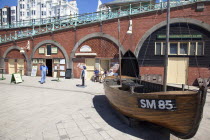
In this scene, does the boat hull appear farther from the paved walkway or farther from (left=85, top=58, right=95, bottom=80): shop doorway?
(left=85, top=58, right=95, bottom=80): shop doorway

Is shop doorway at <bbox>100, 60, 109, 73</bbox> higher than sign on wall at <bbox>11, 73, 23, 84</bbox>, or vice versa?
shop doorway at <bbox>100, 60, 109, 73</bbox>

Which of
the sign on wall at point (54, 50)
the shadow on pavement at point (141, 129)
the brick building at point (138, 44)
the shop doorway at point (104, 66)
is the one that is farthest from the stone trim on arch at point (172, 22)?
the shadow on pavement at point (141, 129)

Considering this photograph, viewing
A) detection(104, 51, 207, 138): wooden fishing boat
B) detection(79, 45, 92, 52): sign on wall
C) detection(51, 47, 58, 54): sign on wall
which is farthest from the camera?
detection(51, 47, 58, 54): sign on wall

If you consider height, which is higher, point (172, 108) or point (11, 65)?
point (11, 65)

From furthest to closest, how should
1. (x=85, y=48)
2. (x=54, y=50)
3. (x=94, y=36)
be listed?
(x=54, y=50) < (x=85, y=48) < (x=94, y=36)

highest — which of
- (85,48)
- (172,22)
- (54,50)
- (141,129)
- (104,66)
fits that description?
(172,22)

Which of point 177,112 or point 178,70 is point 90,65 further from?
point 177,112

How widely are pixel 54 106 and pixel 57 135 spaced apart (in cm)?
314

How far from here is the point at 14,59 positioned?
20234 mm

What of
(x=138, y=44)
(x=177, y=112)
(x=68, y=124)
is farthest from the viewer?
(x=138, y=44)

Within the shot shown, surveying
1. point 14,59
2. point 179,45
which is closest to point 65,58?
point 14,59

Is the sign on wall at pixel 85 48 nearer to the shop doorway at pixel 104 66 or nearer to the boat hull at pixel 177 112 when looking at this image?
the shop doorway at pixel 104 66

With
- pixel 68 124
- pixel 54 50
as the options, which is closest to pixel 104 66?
pixel 54 50

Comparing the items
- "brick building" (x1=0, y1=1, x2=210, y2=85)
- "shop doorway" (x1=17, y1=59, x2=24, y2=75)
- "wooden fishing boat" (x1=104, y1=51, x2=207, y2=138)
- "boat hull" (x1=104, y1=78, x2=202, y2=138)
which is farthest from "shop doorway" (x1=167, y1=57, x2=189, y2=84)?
"shop doorway" (x1=17, y1=59, x2=24, y2=75)
